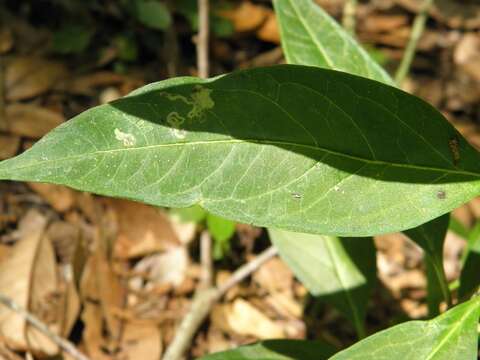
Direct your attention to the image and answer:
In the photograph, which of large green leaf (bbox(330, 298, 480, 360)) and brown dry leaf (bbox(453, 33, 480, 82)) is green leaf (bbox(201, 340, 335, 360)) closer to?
large green leaf (bbox(330, 298, 480, 360))

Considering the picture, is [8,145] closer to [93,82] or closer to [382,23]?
[93,82]

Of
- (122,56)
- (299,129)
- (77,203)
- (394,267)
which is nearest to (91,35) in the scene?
(122,56)

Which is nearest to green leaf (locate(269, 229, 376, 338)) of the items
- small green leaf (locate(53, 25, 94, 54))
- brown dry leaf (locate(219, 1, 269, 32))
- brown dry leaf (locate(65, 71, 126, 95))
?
brown dry leaf (locate(65, 71, 126, 95))

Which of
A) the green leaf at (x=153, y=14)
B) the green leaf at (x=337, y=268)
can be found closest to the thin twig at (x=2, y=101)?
the green leaf at (x=153, y=14)

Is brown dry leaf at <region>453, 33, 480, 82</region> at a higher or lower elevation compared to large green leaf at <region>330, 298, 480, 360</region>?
higher

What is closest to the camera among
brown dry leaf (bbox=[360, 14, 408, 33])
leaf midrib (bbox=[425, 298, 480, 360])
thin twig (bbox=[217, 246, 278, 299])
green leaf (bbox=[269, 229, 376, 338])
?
leaf midrib (bbox=[425, 298, 480, 360])

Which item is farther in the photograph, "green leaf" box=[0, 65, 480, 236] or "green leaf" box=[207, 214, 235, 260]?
"green leaf" box=[207, 214, 235, 260]

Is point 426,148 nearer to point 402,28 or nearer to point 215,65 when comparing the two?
point 215,65
